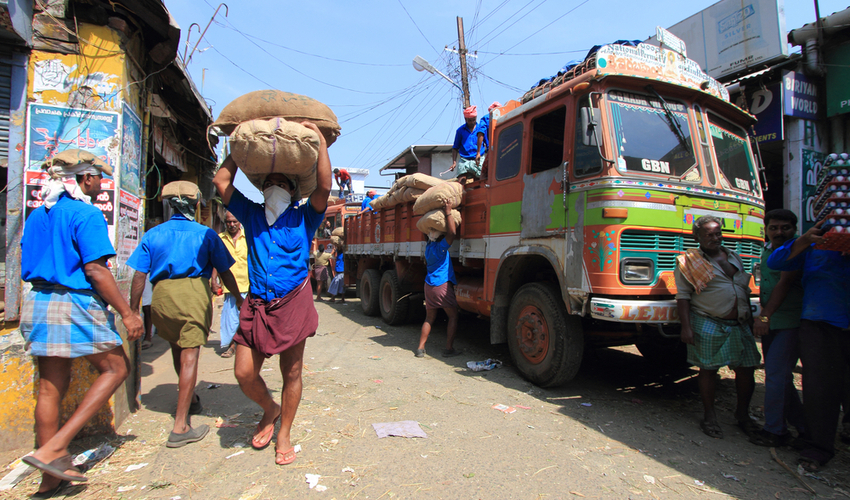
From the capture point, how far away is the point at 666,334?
3.50 m

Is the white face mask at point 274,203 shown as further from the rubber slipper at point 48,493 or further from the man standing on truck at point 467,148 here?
the man standing on truck at point 467,148

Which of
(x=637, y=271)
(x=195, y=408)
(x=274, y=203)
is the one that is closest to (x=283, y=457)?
(x=195, y=408)

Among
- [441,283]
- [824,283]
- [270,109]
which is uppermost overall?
[270,109]

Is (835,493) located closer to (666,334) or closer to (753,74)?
(666,334)

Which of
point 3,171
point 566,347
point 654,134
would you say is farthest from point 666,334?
point 3,171

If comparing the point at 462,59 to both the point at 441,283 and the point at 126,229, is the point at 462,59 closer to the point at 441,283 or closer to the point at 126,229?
the point at 441,283

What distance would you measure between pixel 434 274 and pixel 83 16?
405 centimetres

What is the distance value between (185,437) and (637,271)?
3.51 m

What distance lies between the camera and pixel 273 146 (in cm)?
242

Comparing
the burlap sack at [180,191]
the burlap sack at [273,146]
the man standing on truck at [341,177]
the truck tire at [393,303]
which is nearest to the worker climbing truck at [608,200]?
the burlap sack at [273,146]

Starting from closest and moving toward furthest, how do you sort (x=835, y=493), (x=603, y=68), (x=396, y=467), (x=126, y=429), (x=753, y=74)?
(x=835, y=493)
(x=396, y=467)
(x=126, y=429)
(x=603, y=68)
(x=753, y=74)

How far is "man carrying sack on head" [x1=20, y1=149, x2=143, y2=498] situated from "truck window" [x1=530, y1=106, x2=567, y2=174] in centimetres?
358

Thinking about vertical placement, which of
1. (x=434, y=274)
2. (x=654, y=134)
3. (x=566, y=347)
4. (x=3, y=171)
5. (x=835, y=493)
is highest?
(x=654, y=134)

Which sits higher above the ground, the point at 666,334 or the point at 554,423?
the point at 666,334
